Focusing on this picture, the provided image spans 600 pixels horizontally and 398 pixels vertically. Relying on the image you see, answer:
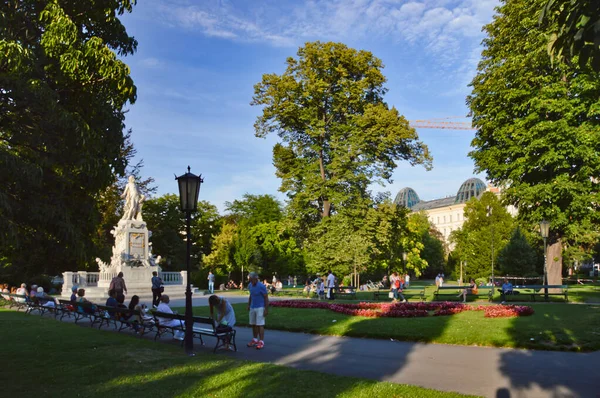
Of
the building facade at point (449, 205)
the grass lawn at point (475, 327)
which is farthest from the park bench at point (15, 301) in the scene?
the building facade at point (449, 205)

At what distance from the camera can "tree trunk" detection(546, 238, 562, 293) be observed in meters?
26.7

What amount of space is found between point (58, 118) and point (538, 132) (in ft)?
74.0

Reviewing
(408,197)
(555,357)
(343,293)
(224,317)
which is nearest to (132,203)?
(343,293)

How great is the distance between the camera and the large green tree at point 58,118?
883 cm

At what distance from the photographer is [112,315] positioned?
15336mm

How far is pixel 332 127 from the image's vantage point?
36719mm

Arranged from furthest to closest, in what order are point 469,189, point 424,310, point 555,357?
point 469,189
point 424,310
point 555,357

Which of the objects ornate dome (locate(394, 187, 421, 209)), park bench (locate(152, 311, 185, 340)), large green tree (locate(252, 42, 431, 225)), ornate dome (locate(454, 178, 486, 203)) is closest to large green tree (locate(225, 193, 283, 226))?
large green tree (locate(252, 42, 431, 225))

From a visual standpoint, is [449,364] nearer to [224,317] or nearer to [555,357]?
[555,357]

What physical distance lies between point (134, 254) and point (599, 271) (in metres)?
75.5

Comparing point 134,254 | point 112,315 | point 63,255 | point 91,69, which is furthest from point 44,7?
point 134,254

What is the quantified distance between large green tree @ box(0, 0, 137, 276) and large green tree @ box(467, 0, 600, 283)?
19.3m

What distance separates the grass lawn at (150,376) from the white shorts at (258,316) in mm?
1306

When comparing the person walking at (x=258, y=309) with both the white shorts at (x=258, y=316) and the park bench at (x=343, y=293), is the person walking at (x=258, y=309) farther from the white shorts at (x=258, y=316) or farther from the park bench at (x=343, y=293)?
the park bench at (x=343, y=293)
